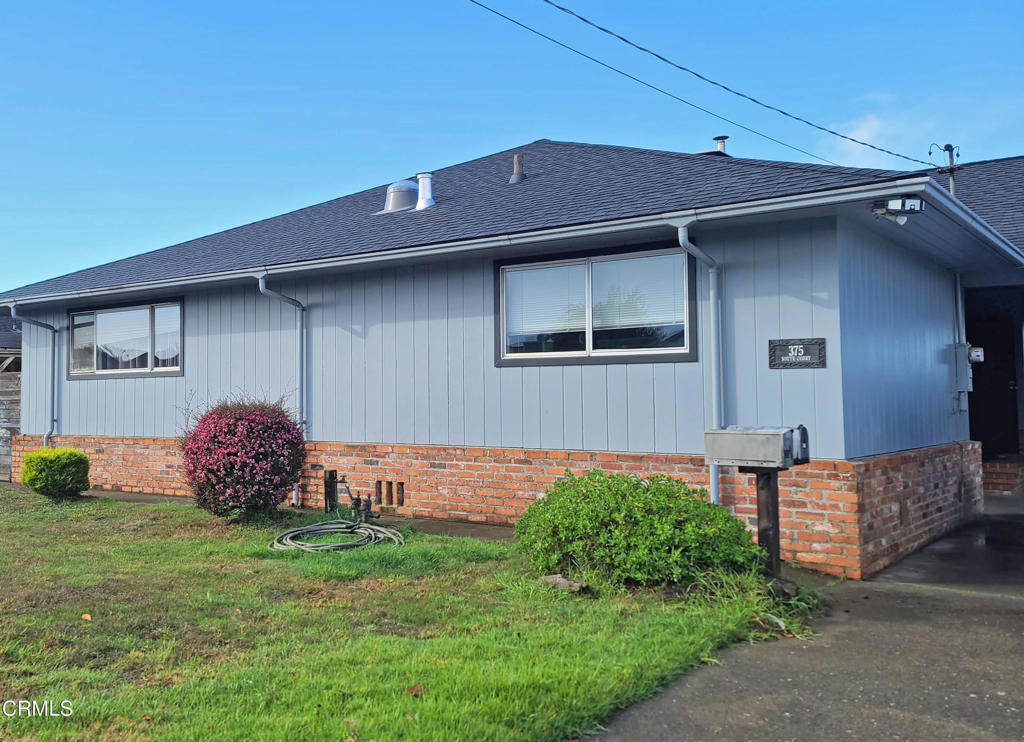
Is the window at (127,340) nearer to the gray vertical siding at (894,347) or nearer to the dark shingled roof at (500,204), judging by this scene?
the dark shingled roof at (500,204)

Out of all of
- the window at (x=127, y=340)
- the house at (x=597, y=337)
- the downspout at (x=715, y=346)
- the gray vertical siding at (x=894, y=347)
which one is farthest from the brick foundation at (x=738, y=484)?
the window at (x=127, y=340)

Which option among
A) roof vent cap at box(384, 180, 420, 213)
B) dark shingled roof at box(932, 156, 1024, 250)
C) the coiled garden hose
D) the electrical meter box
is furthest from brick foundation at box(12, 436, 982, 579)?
roof vent cap at box(384, 180, 420, 213)

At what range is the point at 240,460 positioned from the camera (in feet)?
27.8

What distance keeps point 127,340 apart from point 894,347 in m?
10.3

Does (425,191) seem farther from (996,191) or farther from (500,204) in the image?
(996,191)

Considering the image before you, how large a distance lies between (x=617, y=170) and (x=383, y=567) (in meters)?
6.11

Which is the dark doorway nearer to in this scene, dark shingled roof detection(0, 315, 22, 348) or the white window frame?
the white window frame

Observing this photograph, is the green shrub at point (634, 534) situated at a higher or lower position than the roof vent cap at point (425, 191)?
lower

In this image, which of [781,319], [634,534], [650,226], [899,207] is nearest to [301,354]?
[650,226]

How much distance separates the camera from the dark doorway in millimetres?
12547

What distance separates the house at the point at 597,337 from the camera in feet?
23.7

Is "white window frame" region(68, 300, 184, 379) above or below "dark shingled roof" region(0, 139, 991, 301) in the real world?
below

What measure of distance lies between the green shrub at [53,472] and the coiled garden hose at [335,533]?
4491mm

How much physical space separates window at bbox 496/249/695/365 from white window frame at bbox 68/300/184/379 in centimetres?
535
